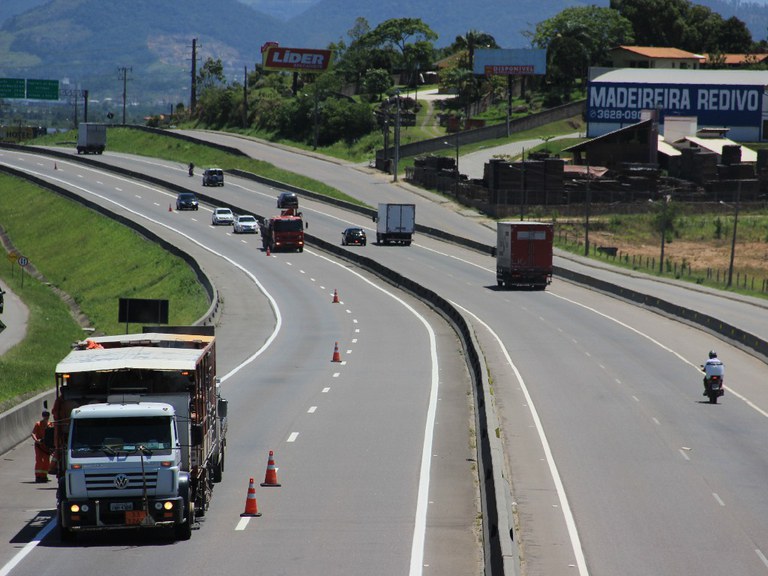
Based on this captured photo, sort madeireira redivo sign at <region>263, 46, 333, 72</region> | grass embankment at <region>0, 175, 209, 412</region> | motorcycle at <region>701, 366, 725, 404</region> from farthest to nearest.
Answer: madeireira redivo sign at <region>263, 46, 333, 72</region> < grass embankment at <region>0, 175, 209, 412</region> < motorcycle at <region>701, 366, 725, 404</region>

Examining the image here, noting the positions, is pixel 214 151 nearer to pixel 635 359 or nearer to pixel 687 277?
pixel 687 277

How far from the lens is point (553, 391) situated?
37812 mm

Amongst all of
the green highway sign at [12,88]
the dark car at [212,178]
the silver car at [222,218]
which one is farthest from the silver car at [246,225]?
the green highway sign at [12,88]

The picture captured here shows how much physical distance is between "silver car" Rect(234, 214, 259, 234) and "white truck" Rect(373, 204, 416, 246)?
423 inches

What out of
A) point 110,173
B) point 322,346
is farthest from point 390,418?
point 110,173

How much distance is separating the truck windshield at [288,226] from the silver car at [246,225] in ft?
33.6

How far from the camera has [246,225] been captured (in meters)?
97.3

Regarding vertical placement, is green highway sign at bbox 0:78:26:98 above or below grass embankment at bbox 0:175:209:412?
above

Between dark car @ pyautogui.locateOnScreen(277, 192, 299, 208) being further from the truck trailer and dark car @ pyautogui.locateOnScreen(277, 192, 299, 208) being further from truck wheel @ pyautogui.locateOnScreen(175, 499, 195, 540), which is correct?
truck wheel @ pyautogui.locateOnScreen(175, 499, 195, 540)

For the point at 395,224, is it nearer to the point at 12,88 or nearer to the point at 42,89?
the point at 42,89

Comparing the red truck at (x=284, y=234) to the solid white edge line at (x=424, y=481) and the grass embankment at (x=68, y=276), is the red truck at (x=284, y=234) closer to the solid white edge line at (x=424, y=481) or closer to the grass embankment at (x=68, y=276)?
the grass embankment at (x=68, y=276)

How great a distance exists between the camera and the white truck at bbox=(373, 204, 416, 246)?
3551 inches

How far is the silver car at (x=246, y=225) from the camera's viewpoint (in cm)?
9701

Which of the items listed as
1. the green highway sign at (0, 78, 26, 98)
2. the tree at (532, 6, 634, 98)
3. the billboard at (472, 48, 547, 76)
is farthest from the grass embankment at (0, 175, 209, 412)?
the tree at (532, 6, 634, 98)
